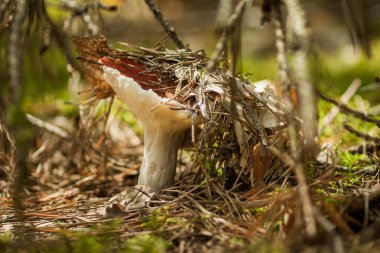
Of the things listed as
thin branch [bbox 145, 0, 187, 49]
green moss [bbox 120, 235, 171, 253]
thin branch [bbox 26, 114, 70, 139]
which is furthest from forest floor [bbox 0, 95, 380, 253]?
thin branch [bbox 145, 0, 187, 49]

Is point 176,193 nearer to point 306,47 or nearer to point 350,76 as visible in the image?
point 306,47

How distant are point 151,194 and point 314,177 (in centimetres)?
71

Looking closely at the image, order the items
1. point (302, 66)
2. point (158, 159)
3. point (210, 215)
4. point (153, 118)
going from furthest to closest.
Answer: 1. point (158, 159)
2. point (153, 118)
3. point (210, 215)
4. point (302, 66)

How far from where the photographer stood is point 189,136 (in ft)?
6.69

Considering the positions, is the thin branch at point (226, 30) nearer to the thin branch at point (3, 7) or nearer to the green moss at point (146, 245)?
the green moss at point (146, 245)

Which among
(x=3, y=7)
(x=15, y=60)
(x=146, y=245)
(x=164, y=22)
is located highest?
(x=164, y=22)

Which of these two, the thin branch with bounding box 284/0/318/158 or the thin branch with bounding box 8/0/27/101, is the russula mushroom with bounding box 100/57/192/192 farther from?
the thin branch with bounding box 284/0/318/158

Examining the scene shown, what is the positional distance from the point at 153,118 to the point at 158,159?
0.21 m

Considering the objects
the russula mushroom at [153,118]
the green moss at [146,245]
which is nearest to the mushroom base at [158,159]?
the russula mushroom at [153,118]

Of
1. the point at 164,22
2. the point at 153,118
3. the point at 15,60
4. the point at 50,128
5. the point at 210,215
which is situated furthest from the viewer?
the point at 50,128

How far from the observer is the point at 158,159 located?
188cm

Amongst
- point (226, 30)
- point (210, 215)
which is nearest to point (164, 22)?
point (226, 30)

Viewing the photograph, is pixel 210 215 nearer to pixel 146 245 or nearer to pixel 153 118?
pixel 146 245

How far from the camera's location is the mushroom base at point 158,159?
1863mm
